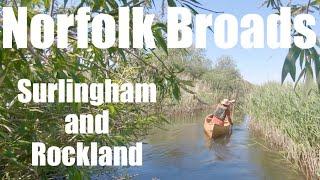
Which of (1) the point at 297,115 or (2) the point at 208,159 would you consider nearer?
(1) the point at 297,115

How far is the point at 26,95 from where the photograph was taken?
2217 mm

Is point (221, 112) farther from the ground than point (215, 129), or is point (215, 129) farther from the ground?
point (221, 112)

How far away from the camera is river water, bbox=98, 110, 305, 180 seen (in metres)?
9.52

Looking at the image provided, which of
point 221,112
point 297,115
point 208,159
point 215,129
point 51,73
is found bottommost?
point 208,159

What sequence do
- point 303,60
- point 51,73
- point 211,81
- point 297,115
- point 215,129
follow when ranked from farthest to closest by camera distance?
point 211,81 < point 215,129 < point 297,115 < point 51,73 < point 303,60

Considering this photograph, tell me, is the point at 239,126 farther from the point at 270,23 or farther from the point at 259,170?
the point at 270,23

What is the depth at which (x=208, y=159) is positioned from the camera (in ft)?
37.9

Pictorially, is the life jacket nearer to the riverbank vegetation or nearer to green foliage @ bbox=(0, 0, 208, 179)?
the riverbank vegetation

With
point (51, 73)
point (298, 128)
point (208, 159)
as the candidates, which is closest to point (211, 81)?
point (208, 159)

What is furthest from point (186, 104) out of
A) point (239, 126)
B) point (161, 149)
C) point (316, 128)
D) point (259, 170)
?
point (316, 128)

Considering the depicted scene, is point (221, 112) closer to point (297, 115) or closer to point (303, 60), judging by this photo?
point (297, 115)

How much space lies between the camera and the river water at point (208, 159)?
9523mm

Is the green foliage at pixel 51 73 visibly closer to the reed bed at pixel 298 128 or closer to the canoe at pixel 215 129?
the reed bed at pixel 298 128

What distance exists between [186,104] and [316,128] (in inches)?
600
